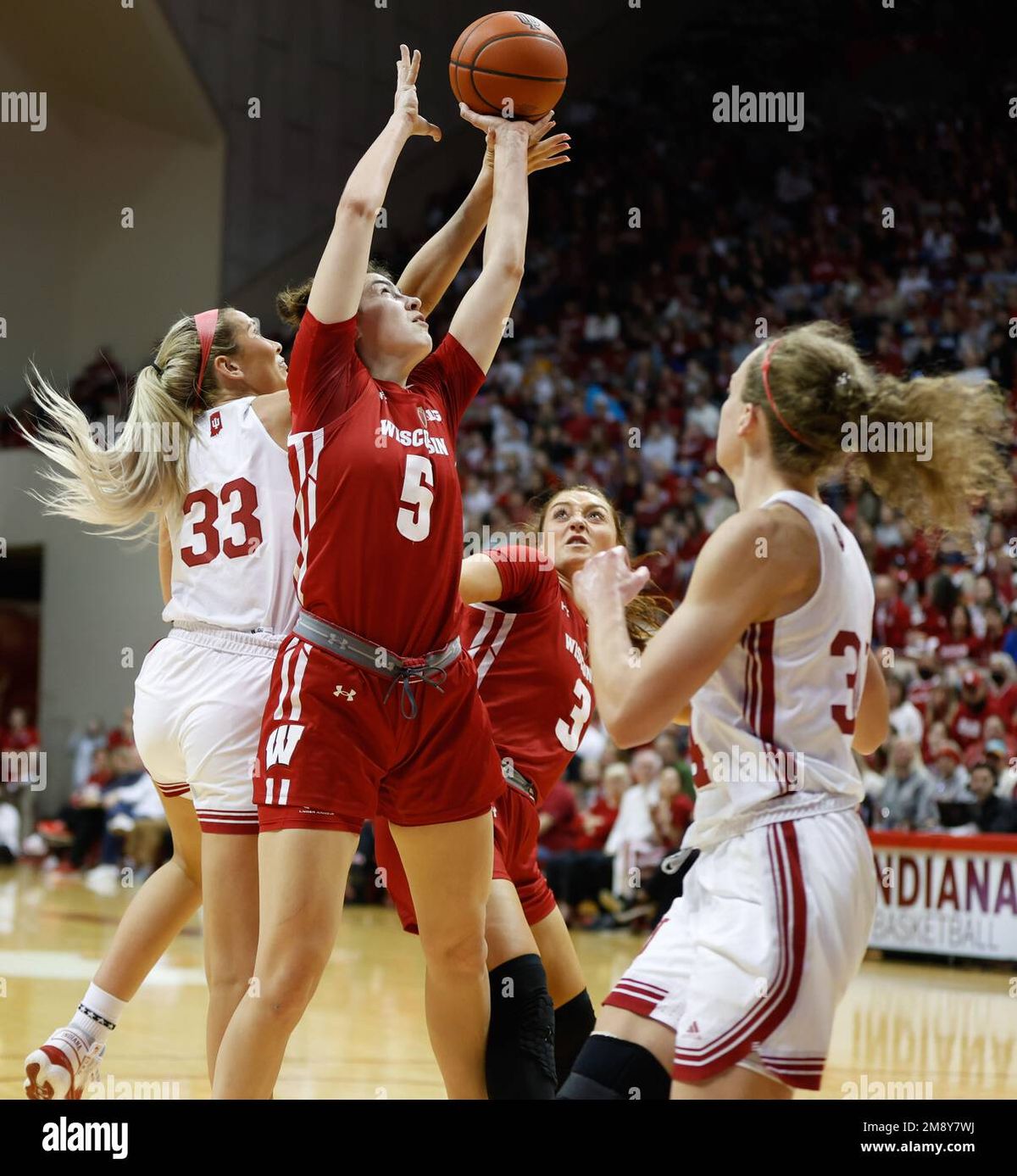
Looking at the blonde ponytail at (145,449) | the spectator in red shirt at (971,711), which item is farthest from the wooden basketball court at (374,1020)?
the blonde ponytail at (145,449)

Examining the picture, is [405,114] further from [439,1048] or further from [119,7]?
[119,7]

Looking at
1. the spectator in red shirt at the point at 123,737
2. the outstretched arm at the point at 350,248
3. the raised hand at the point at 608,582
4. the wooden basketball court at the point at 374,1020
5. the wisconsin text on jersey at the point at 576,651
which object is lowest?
the wooden basketball court at the point at 374,1020

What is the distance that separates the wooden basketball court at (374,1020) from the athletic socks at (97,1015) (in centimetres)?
71

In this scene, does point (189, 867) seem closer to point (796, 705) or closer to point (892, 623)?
point (796, 705)

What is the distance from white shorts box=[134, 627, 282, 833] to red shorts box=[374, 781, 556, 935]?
1.27ft

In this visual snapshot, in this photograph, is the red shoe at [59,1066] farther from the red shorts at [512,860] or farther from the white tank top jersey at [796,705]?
the white tank top jersey at [796,705]

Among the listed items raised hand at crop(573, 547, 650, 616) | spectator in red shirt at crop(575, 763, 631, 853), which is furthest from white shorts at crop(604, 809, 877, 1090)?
spectator in red shirt at crop(575, 763, 631, 853)

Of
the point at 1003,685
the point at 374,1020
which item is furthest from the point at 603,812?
the point at 374,1020

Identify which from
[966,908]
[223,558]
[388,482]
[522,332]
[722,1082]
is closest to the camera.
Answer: [722,1082]

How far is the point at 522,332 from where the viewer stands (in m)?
18.7

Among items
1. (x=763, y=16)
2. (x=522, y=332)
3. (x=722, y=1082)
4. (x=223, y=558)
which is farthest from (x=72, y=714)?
(x=722, y=1082)

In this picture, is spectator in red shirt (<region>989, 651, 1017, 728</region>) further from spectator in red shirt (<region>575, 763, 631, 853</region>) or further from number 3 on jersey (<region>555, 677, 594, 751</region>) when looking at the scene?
number 3 on jersey (<region>555, 677, 594, 751</region>)

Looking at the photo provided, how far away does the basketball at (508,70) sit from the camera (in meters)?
3.98

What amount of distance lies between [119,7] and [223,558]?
1521cm
